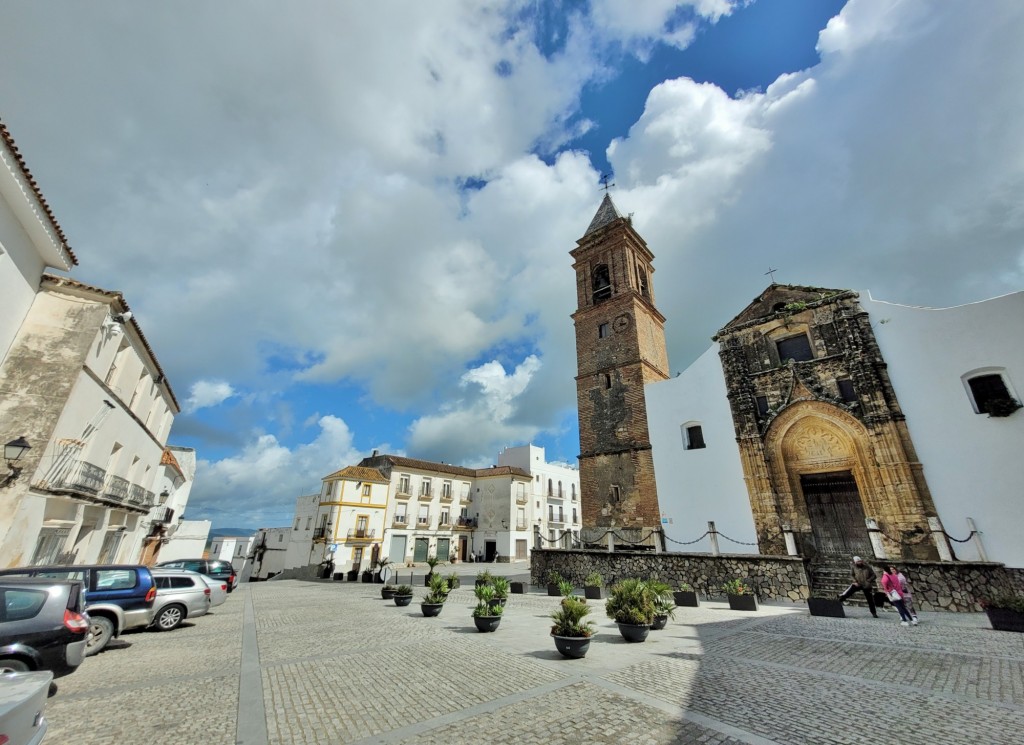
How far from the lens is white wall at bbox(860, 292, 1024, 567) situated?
471 inches

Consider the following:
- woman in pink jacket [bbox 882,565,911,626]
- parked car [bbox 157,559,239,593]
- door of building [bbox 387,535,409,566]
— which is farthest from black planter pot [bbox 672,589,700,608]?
door of building [bbox 387,535,409,566]

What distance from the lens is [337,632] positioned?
31.3ft

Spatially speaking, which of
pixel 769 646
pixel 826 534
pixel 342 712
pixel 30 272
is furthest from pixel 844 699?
pixel 30 272

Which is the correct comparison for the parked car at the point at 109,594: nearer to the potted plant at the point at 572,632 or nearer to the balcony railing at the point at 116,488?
the balcony railing at the point at 116,488

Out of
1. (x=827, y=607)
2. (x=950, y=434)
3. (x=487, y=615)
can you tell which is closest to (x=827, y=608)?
(x=827, y=607)

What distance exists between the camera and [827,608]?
10625 mm

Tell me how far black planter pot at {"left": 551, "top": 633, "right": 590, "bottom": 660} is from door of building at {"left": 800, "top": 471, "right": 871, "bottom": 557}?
12.9 metres

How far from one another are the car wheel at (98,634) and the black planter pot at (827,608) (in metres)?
15.8

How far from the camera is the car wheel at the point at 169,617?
10125mm

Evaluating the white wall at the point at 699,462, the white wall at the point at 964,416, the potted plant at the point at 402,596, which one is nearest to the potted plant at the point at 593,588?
the white wall at the point at 699,462

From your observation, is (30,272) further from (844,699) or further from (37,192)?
(844,699)

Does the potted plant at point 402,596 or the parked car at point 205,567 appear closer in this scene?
the potted plant at point 402,596

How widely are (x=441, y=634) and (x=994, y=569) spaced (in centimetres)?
1482

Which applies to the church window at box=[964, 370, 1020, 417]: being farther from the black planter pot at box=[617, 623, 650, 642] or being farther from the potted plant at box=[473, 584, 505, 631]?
the potted plant at box=[473, 584, 505, 631]
